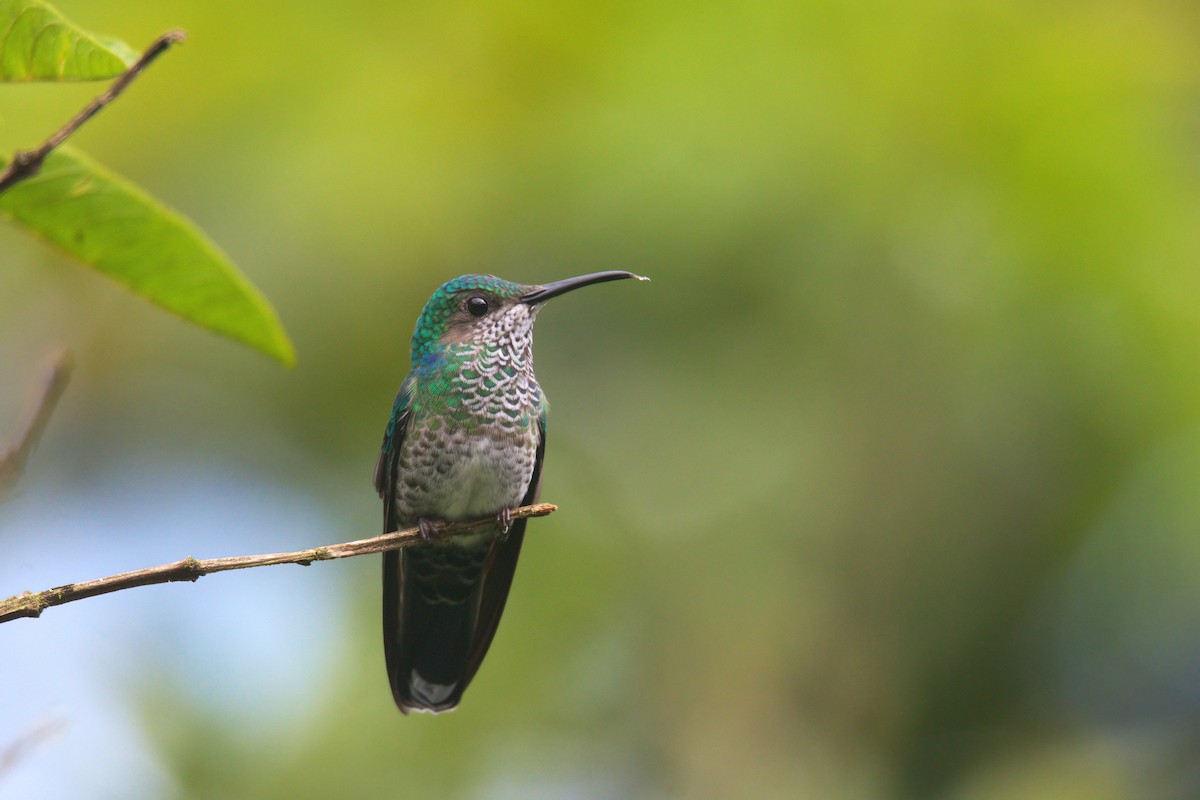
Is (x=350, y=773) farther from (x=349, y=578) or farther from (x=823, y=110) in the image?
(x=823, y=110)

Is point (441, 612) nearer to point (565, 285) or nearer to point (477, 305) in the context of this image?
point (477, 305)

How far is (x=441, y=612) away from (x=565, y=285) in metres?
1.15

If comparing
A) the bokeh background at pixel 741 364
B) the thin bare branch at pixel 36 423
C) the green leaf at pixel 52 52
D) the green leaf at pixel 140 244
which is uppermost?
the green leaf at pixel 52 52

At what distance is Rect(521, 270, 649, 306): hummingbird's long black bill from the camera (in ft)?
9.37

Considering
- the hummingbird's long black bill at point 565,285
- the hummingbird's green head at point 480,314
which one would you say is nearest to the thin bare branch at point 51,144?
the hummingbird's long black bill at point 565,285

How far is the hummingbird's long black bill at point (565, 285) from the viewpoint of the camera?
286 centimetres

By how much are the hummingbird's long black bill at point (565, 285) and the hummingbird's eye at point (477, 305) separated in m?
0.11

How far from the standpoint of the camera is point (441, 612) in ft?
12.0

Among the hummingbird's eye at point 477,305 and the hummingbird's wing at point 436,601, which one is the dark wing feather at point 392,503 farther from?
the hummingbird's eye at point 477,305

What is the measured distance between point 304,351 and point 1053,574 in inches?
203

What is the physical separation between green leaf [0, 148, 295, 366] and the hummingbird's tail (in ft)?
5.69

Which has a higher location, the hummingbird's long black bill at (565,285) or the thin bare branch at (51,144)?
the thin bare branch at (51,144)

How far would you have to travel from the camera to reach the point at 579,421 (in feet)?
25.5

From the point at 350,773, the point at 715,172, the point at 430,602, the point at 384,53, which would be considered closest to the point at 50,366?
the point at 430,602
